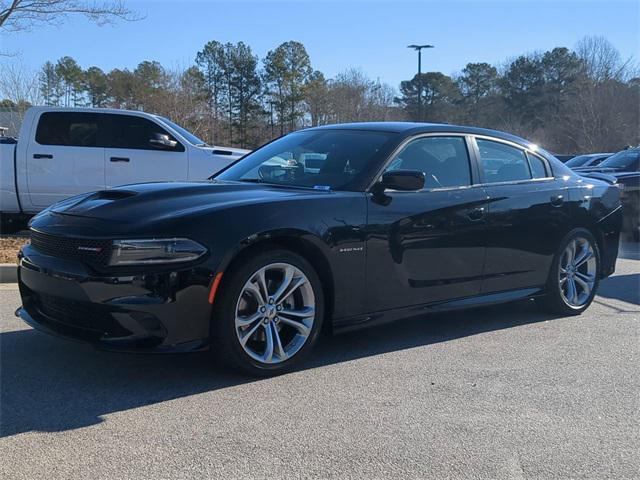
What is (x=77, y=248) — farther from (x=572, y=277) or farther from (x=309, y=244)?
(x=572, y=277)

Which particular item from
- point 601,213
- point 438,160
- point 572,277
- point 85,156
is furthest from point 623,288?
point 85,156

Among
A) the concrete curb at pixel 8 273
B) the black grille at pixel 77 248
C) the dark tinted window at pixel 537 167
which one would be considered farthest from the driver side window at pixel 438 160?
the concrete curb at pixel 8 273

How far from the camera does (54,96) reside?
22.4m

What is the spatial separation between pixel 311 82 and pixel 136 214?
140 ft

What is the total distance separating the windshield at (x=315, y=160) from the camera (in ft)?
15.3

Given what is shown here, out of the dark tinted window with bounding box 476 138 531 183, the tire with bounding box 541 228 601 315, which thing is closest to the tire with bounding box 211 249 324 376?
the dark tinted window with bounding box 476 138 531 183

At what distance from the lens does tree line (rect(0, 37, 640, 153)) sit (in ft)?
94.7

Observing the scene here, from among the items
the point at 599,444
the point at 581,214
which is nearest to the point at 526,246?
the point at 581,214

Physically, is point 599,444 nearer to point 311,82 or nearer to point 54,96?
point 54,96

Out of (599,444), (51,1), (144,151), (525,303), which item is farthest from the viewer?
(51,1)

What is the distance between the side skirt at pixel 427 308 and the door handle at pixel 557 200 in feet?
2.46

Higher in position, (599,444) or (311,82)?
(311,82)

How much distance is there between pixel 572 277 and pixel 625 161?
26.0 feet

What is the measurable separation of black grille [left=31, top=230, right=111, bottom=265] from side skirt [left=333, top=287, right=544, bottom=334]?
5.09 ft
